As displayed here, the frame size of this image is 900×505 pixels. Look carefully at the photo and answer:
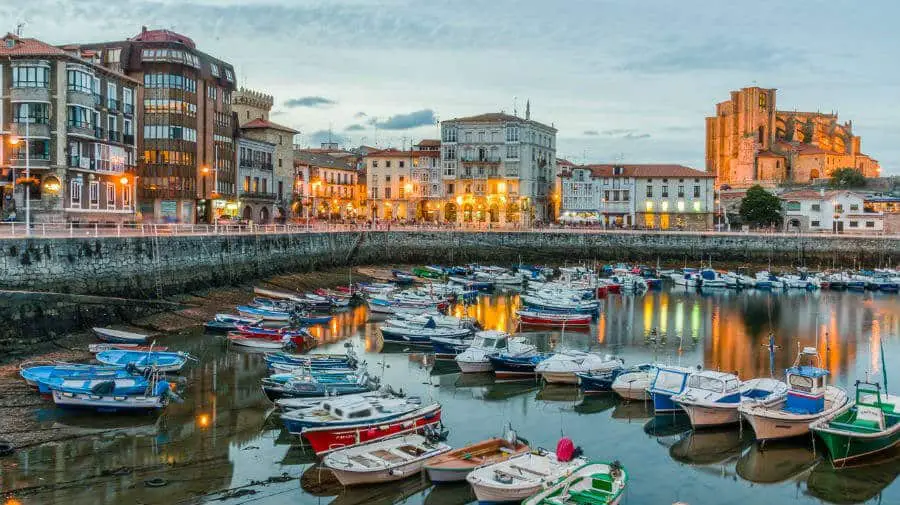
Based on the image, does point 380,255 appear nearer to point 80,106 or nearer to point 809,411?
point 80,106

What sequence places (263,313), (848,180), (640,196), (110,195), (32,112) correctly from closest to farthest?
(263,313), (32,112), (110,195), (640,196), (848,180)

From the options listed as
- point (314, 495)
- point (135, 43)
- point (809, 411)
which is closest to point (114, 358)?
point (314, 495)

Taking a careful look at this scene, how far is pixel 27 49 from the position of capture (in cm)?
5688

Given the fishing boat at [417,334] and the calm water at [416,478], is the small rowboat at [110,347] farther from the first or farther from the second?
the fishing boat at [417,334]

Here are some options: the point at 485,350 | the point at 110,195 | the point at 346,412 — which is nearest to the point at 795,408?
the point at 485,350

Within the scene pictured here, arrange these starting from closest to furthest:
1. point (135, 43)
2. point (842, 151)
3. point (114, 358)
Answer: point (114, 358), point (135, 43), point (842, 151)

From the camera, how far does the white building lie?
106 m

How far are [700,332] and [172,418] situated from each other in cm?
3153

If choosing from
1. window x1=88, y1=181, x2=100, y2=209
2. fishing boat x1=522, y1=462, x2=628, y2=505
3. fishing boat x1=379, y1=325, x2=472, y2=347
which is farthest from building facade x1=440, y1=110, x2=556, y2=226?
fishing boat x1=522, y1=462, x2=628, y2=505

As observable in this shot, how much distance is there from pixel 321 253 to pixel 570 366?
44.6 meters

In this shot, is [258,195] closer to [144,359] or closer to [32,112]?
[32,112]

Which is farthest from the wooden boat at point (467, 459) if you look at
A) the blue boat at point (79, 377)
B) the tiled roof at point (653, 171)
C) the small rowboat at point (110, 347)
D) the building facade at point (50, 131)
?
the tiled roof at point (653, 171)

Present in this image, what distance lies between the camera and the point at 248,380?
1299 inches

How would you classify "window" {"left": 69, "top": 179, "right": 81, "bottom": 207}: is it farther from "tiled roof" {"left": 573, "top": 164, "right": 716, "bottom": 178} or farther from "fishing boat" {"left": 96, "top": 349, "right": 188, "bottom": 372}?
"tiled roof" {"left": 573, "top": 164, "right": 716, "bottom": 178}
